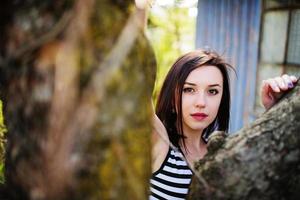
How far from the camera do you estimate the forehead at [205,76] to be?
1.96 metres

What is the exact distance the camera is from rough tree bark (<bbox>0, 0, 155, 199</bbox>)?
0.58 metres

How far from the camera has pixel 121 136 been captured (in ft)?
2.08

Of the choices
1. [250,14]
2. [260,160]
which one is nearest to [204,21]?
[250,14]

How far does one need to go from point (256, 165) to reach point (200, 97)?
3.51 feet

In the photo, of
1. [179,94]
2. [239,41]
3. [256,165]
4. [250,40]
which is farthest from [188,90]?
[239,41]

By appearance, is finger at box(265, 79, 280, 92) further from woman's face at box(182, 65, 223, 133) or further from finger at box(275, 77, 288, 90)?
woman's face at box(182, 65, 223, 133)

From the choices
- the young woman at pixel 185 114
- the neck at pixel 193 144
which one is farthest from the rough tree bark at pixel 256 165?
the neck at pixel 193 144

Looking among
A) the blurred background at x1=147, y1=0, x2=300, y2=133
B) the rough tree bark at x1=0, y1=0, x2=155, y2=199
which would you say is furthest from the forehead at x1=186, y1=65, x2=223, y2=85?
the blurred background at x1=147, y1=0, x2=300, y2=133

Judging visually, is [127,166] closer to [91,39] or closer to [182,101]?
[91,39]

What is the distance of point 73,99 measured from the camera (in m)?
0.57

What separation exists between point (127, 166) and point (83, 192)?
84 mm

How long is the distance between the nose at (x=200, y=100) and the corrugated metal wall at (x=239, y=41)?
2.45 meters

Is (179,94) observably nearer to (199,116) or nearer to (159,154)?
(199,116)

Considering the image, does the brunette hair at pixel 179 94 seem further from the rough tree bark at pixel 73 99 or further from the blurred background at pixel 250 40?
the blurred background at pixel 250 40
